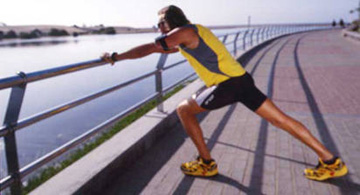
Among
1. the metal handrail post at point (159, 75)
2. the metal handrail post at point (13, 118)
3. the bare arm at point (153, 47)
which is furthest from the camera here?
the metal handrail post at point (159, 75)

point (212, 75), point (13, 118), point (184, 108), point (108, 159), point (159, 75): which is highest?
point (212, 75)

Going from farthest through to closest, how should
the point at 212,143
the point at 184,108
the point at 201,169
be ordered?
1. the point at 212,143
2. the point at 201,169
3. the point at 184,108

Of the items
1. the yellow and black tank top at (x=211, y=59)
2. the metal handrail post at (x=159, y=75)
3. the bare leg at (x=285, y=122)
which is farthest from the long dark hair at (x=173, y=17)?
the metal handrail post at (x=159, y=75)

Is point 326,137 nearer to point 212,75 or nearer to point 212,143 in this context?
point 212,143

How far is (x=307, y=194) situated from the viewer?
9.94 feet

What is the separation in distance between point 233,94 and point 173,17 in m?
0.85

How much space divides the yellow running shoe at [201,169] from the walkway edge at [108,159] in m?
0.70

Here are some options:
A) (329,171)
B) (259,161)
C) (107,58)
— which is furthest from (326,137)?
(107,58)

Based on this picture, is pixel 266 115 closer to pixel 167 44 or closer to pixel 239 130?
pixel 167 44

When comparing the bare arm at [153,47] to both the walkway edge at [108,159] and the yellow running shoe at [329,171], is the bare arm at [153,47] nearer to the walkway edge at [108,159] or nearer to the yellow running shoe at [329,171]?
the walkway edge at [108,159]

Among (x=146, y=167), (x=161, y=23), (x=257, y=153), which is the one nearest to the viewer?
(x=161, y=23)

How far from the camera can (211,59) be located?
2.89 m

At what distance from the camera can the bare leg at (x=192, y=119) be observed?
323 cm

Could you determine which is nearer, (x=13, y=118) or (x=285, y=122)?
(x=13, y=118)
